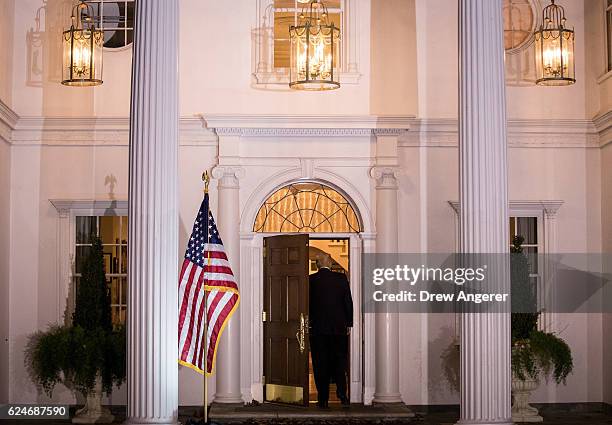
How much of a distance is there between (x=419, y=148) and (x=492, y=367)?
4652 millimetres

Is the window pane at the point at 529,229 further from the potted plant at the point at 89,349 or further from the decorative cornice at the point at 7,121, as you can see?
the decorative cornice at the point at 7,121

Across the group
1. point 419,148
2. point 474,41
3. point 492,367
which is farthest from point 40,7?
point 492,367

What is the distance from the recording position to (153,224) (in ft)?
34.5

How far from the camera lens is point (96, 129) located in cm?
1463

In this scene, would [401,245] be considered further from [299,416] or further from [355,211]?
[299,416]

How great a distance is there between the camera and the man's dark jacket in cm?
1414

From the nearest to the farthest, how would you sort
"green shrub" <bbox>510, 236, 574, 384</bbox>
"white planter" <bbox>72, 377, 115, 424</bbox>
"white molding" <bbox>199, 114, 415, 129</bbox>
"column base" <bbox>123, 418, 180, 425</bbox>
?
"column base" <bbox>123, 418, 180, 425</bbox> < "white planter" <bbox>72, 377, 115, 424</bbox> < "green shrub" <bbox>510, 236, 574, 384</bbox> < "white molding" <bbox>199, 114, 415, 129</bbox>

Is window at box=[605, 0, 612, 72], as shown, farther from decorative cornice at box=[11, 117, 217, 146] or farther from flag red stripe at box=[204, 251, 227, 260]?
flag red stripe at box=[204, 251, 227, 260]

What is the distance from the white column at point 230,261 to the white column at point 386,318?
192cm

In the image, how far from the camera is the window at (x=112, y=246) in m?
14.7

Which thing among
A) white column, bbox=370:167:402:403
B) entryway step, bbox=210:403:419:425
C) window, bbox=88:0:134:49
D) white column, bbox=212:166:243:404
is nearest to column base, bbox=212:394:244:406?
white column, bbox=212:166:243:404

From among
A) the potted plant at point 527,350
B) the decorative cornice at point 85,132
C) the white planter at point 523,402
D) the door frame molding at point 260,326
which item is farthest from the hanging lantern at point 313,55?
the white planter at point 523,402

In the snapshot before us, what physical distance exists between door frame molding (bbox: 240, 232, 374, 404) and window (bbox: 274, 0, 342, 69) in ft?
8.42

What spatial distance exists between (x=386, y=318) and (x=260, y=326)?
177cm
